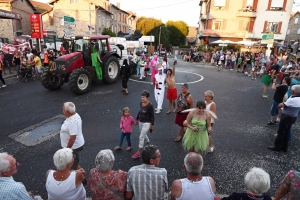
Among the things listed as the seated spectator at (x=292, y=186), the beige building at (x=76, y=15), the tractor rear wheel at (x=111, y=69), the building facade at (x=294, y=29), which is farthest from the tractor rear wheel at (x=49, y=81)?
the building facade at (x=294, y=29)

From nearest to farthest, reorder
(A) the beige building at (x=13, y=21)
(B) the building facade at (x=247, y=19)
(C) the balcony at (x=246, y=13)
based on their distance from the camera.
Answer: (A) the beige building at (x=13, y=21) < (B) the building facade at (x=247, y=19) < (C) the balcony at (x=246, y=13)

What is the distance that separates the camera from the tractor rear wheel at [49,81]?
361 inches

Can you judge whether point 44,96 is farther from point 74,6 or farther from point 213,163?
point 74,6

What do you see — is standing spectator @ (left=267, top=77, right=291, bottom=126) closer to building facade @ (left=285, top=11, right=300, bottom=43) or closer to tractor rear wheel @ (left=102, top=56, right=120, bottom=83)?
tractor rear wheel @ (left=102, top=56, right=120, bottom=83)

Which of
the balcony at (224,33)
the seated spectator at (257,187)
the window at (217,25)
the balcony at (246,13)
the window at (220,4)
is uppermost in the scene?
the window at (220,4)

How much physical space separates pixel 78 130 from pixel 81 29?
3186 centimetres

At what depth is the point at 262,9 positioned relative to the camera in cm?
2953

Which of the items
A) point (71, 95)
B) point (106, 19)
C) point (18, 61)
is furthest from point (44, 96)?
point (106, 19)

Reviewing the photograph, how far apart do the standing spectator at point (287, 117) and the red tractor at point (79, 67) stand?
7294 mm

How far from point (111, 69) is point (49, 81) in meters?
3.17

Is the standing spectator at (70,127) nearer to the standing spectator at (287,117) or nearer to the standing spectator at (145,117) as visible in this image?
the standing spectator at (145,117)

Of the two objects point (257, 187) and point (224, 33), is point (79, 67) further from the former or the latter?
point (224, 33)

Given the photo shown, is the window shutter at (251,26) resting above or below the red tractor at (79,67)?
above

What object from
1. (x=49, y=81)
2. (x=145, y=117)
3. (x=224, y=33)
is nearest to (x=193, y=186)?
(x=145, y=117)
